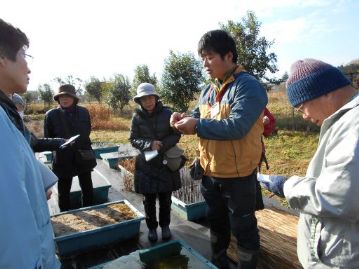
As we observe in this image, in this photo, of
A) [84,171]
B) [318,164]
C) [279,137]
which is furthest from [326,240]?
[279,137]

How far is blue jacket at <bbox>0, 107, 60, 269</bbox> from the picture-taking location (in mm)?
1012

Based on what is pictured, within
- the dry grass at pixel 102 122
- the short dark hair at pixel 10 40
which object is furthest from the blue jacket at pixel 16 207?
the dry grass at pixel 102 122

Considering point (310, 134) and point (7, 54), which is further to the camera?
point (310, 134)

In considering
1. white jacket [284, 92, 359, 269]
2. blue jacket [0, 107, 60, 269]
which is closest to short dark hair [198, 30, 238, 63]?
white jacket [284, 92, 359, 269]

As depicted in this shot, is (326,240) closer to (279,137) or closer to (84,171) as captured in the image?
(84,171)

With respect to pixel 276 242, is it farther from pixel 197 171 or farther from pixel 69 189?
pixel 69 189

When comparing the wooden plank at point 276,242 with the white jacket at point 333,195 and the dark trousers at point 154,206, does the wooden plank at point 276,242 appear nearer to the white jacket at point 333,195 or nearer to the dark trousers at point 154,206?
the dark trousers at point 154,206

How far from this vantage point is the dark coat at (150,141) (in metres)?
3.34

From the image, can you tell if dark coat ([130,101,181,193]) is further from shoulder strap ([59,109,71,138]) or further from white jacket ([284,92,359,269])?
white jacket ([284,92,359,269])

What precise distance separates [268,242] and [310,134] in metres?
6.62

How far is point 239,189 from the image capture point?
236 centimetres

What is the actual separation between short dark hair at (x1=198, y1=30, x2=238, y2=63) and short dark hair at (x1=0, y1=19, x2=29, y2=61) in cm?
128

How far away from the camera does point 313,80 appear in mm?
1346

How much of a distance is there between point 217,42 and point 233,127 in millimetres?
633
